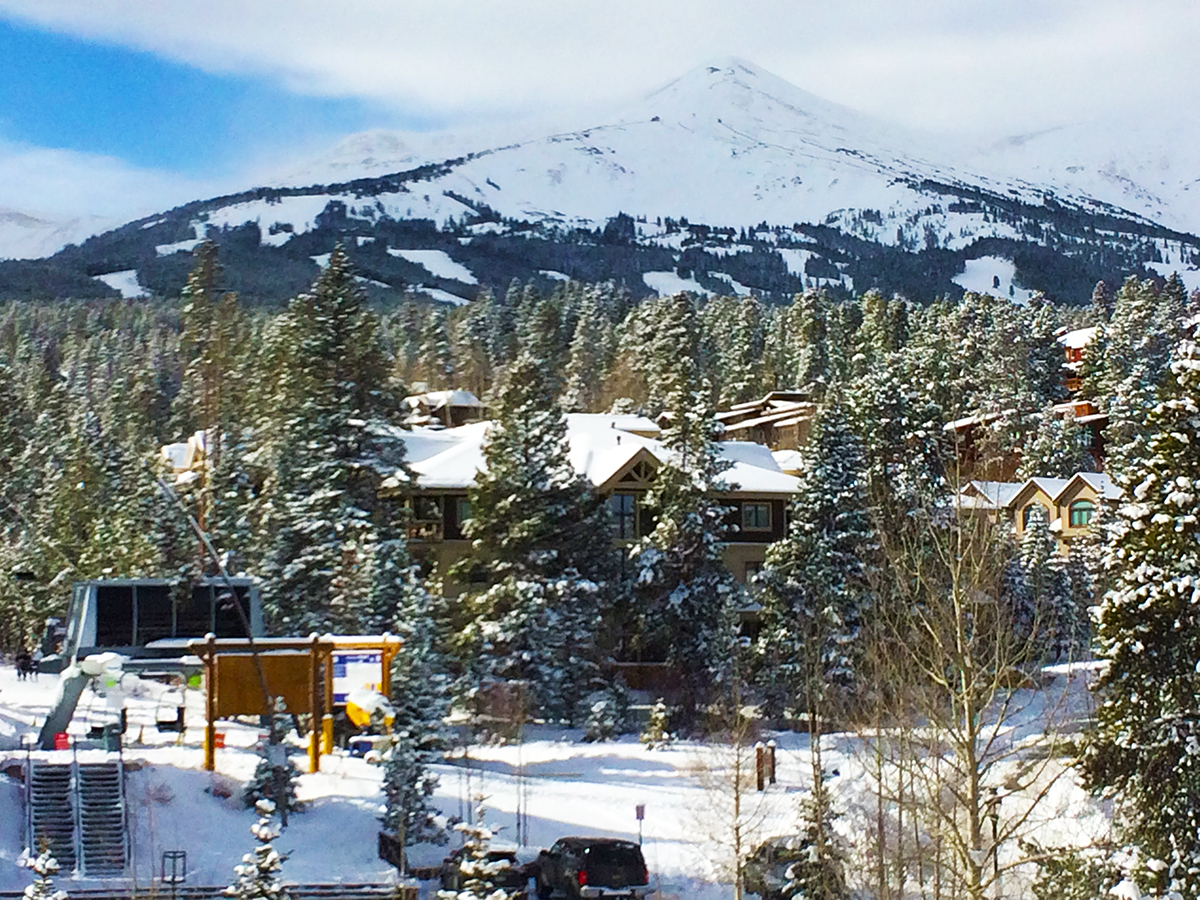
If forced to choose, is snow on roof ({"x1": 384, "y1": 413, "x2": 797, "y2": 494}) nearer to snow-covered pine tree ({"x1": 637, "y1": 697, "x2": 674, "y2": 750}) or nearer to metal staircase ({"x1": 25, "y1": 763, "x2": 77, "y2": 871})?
snow-covered pine tree ({"x1": 637, "y1": 697, "x2": 674, "y2": 750})

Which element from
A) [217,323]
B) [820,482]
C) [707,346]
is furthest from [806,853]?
[707,346]

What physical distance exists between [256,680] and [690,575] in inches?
595

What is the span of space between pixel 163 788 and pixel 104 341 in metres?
118

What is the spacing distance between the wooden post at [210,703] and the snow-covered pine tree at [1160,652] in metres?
18.5

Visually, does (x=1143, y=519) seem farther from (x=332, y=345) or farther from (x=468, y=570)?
(x=332, y=345)

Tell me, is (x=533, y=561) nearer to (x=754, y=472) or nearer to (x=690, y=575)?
(x=690, y=575)

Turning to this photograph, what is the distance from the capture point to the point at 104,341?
142 meters

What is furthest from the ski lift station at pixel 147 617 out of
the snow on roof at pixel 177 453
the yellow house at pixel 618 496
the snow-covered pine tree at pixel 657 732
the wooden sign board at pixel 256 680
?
the snow on roof at pixel 177 453

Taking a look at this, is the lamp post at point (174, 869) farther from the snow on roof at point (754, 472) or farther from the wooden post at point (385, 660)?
the snow on roof at point (754, 472)

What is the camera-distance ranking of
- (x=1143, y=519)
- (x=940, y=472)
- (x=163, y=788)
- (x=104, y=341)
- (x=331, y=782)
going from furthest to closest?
(x=104, y=341), (x=940, y=472), (x=331, y=782), (x=163, y=788), (x=1143, y=519)

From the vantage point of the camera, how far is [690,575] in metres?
46.6

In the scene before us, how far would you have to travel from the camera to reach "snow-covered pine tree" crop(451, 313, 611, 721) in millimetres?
43781

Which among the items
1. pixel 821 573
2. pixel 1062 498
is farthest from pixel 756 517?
pixel 1062 498

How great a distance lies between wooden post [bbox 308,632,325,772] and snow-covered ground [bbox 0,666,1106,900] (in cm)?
48
